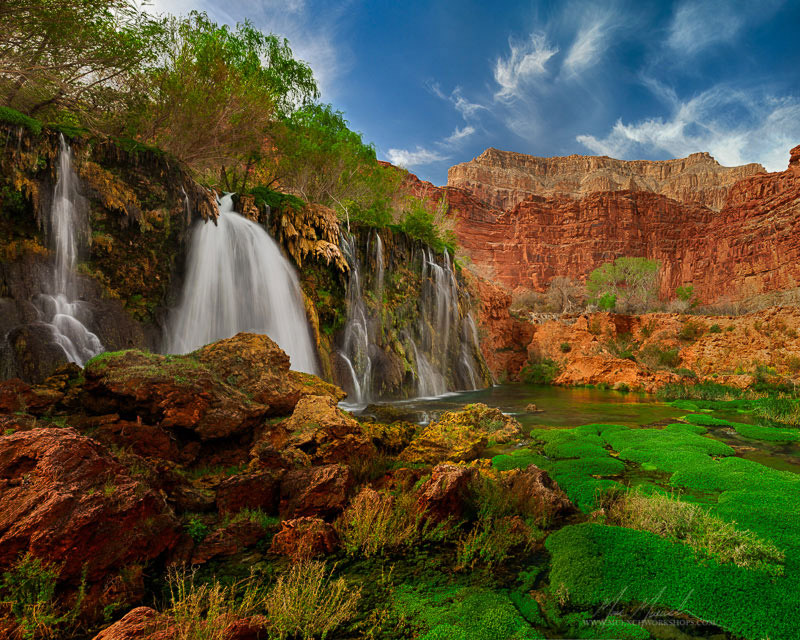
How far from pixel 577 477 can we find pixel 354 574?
4.45m

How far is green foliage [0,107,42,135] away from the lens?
29.5ft

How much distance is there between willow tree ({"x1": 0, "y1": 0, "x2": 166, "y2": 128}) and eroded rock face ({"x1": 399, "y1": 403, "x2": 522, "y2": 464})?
14.5m

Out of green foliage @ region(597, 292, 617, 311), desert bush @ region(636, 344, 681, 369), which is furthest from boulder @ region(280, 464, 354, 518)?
green foliage @ region(597, 292, 617, 311)

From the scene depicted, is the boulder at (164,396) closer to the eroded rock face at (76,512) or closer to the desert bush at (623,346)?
the eroded rock face at (76,512)

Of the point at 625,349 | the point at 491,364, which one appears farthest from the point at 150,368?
the point at 625,349

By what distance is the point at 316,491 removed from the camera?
15.0 feet

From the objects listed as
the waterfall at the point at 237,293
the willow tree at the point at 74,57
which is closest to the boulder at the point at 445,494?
the waterfall at the point at 237,293

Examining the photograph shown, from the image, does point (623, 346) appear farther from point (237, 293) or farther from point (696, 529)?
point (696, 529)

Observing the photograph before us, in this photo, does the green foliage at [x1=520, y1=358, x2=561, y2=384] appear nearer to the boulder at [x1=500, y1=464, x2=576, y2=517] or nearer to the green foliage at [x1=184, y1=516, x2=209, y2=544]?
the boulder at [x1=500, y1=464, x2=576, y2=517]

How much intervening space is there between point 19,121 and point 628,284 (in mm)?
65575

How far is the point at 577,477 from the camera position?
624 cm

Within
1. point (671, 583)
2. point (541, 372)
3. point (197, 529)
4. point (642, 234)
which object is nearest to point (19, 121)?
point (197, 529)

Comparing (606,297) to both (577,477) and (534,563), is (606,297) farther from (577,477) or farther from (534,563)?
(534,563)

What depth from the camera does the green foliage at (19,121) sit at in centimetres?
900
